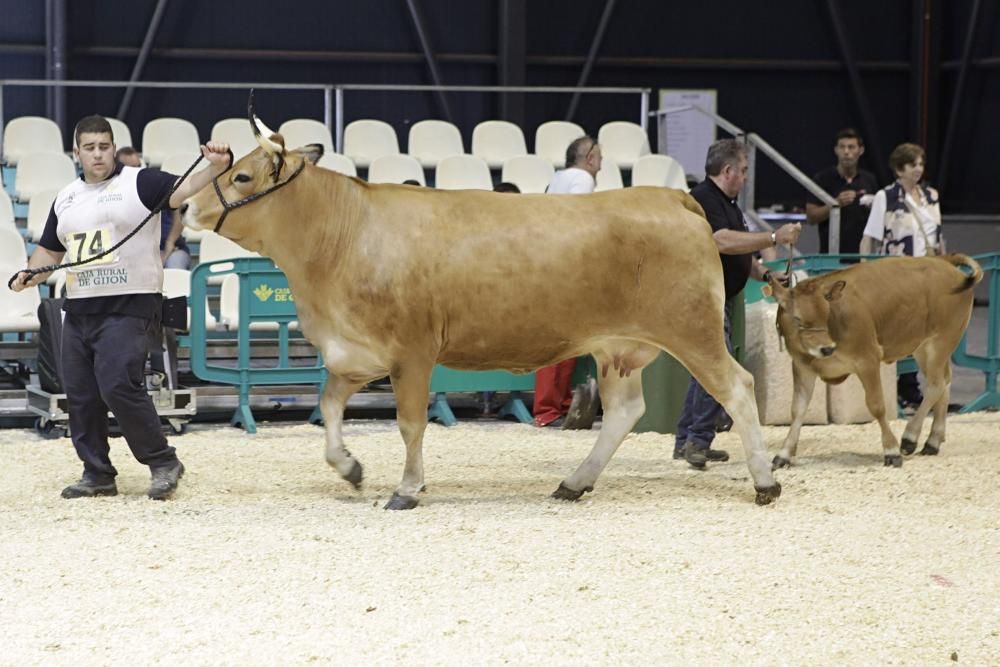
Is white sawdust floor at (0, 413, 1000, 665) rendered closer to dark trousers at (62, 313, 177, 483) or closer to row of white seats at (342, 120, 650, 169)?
dark trousers at (62, 313, 177, 483)

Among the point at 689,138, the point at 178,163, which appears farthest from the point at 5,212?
the point at 689,138

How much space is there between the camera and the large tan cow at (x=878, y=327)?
8.18 meters

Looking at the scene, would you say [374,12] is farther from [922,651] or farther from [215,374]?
[922,651]

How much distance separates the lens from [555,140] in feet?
53.9

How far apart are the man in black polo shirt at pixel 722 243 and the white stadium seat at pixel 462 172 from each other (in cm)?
593

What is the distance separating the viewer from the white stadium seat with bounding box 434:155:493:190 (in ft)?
46.2

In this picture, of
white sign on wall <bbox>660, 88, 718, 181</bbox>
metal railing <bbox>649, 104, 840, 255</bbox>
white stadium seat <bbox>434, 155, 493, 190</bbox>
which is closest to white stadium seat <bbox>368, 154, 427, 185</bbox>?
white stadium seat <bbox>434, 155, 493, 190</bbox>

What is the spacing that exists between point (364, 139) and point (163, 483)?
934 cm

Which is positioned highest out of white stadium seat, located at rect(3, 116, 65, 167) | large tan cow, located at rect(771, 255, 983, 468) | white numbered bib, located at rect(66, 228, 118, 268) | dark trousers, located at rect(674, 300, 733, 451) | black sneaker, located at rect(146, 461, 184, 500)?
white stadium seat, located at rect(3, 116, 65, 167)

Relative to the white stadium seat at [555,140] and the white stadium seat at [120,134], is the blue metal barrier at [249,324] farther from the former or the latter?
the white stadium seat at [555,140]

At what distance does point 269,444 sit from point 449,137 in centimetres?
771

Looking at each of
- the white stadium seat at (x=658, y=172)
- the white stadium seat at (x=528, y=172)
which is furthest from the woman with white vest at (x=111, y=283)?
the white stadium seat at (x=658, y=172)

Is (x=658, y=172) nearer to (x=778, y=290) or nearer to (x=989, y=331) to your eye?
(x=989, y=331)

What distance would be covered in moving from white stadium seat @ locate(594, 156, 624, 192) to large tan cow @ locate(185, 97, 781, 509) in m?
7.42
